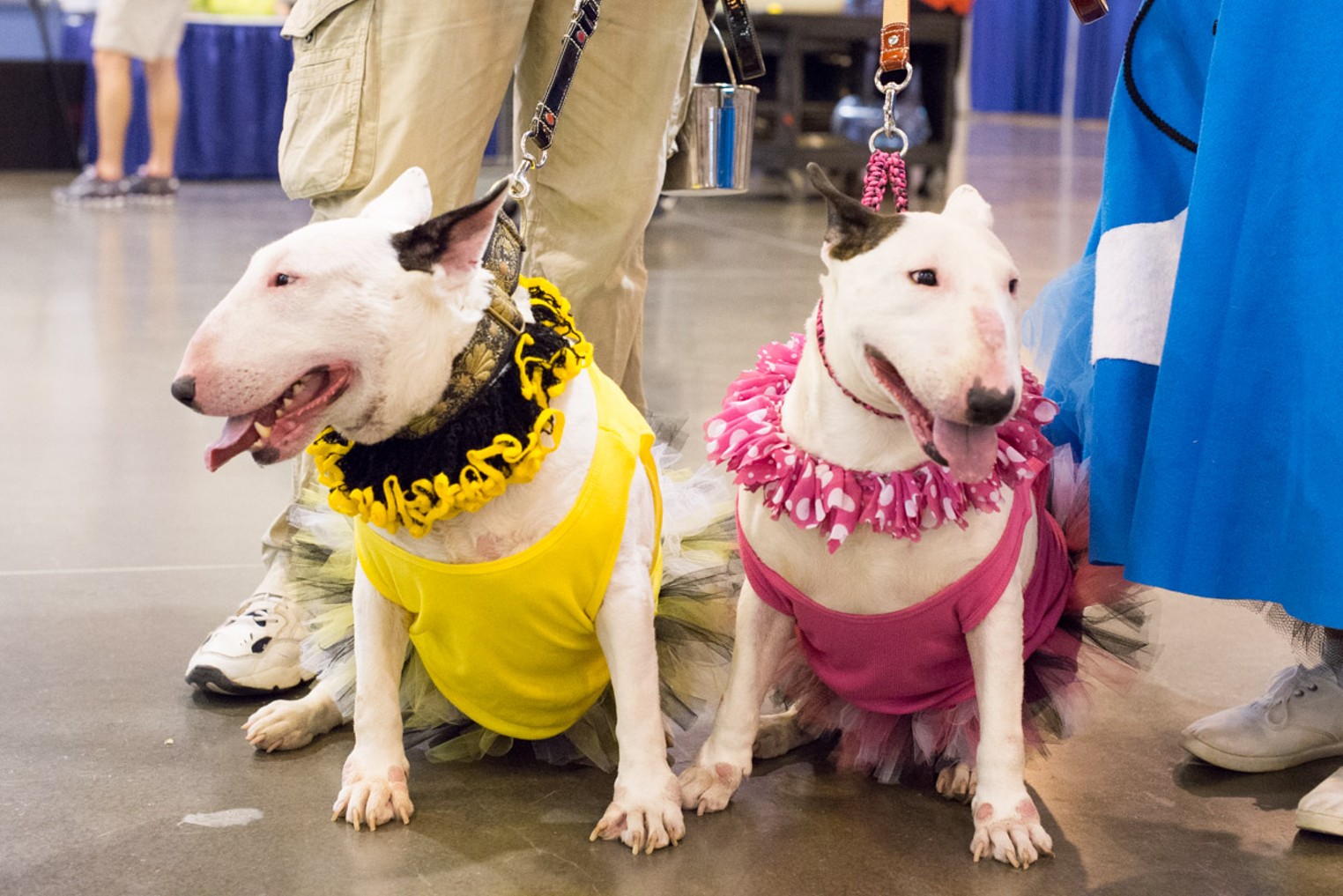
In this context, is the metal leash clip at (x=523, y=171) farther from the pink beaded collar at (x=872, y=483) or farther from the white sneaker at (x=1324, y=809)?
the white sneaker at (x=1324, y=809)

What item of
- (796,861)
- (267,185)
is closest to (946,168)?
(267,185)

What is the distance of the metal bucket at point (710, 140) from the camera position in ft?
7.41

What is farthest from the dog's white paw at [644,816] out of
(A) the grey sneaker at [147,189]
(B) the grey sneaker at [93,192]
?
(A) the grey sneaker at [147,189]

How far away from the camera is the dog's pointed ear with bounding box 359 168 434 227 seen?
1526 mm

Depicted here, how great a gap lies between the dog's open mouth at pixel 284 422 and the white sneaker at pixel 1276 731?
3.76ft

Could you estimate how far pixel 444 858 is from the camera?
156 cm

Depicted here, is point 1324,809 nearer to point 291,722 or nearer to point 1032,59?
point 291,722

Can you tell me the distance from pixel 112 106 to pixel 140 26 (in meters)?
0.56

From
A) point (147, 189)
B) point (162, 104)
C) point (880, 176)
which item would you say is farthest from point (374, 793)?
point (147, 189)

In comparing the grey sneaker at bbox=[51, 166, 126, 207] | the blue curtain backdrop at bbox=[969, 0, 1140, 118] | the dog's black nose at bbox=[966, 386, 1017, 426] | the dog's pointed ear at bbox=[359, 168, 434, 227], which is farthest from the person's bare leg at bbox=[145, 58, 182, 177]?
the blue curtain backdrop at bbox=[969, 0, 1140, 118]

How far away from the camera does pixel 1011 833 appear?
5.12 ft

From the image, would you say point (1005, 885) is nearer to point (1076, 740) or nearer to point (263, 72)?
point (1076, 740)

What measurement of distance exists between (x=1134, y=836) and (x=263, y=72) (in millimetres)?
8475

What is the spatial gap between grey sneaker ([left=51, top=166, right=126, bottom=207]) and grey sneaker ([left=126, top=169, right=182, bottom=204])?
6 centimetres
